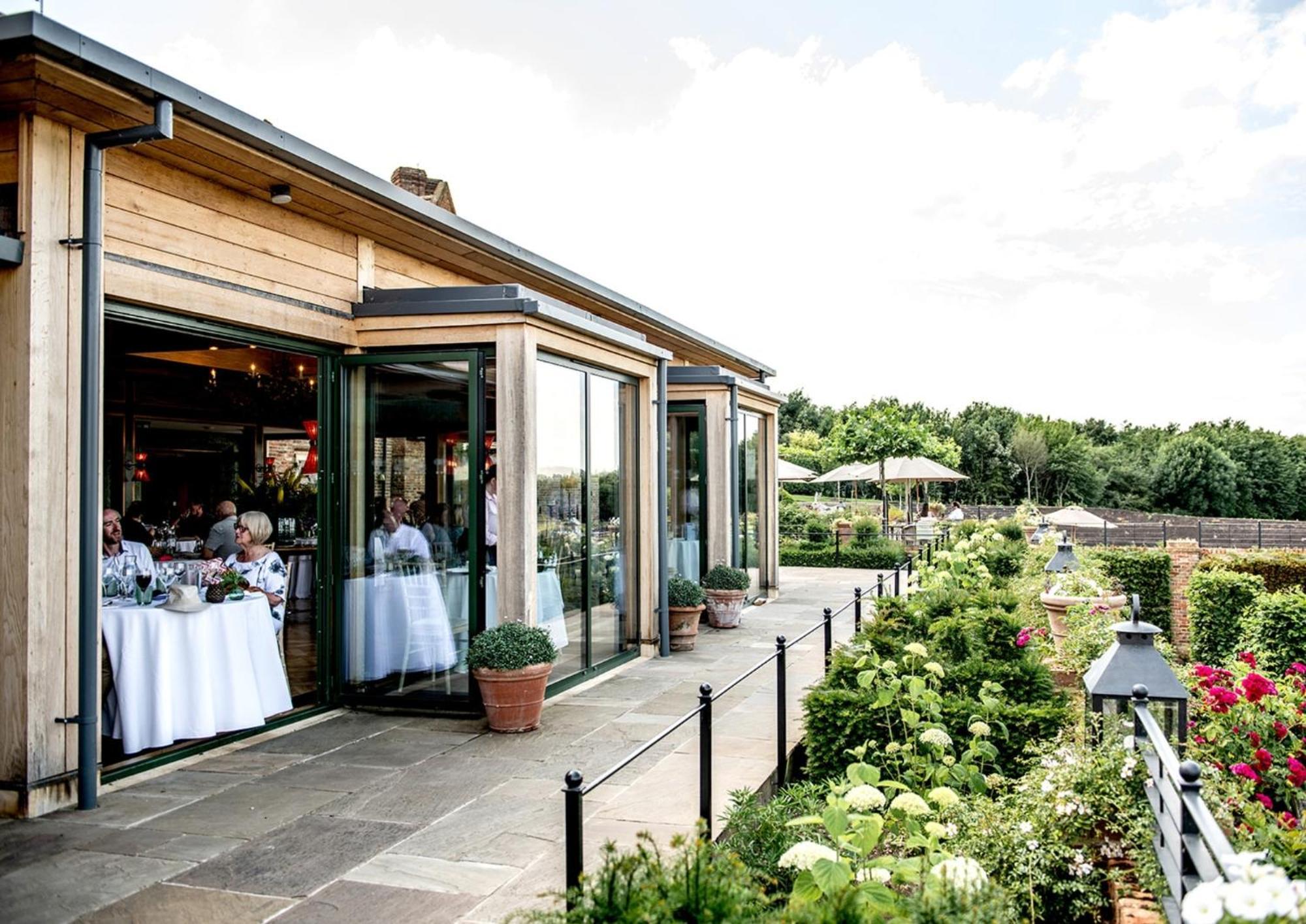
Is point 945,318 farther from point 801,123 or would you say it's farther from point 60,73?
point 60,73

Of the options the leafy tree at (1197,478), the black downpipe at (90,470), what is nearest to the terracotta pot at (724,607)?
the black downpipe at (90,470)

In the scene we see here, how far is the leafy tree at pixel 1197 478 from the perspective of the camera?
4225 centimetres

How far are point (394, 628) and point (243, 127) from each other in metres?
3.40

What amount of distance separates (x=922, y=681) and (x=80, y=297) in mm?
4465

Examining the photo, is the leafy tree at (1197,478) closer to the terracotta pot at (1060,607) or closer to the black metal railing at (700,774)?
the terracotta pot at (1060,607)

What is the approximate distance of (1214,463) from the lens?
4228cm

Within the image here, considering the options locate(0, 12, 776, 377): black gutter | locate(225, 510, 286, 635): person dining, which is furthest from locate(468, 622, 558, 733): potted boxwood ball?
locate(0, 12, 776, 377): black gutter

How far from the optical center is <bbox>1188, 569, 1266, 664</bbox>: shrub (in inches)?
418

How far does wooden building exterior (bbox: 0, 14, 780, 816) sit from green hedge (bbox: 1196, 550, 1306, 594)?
8704 millimetres

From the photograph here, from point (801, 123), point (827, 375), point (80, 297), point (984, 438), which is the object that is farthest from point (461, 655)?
point (827, 375)

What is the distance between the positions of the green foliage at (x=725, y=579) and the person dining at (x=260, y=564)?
5099 millimetres

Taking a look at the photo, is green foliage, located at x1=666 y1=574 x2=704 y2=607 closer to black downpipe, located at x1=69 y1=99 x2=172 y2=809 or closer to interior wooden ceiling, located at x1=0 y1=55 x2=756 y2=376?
interior wooden ceiling, located at x1=0 y1=55 x2=756 y2=376

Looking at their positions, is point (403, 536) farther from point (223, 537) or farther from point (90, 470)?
point (223, 537)

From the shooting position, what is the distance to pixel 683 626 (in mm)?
9117
